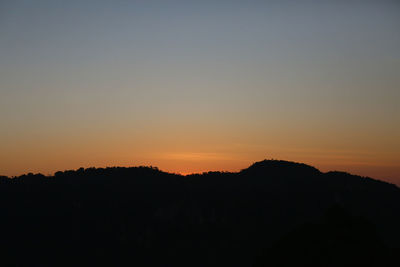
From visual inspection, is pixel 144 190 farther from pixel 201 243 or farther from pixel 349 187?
pixel 349 187

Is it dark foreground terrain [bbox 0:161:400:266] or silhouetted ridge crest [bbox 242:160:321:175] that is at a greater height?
silhouetted ridge crest [bbox 242:160:321:175]

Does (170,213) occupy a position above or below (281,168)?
below

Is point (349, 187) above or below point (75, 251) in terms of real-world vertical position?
above

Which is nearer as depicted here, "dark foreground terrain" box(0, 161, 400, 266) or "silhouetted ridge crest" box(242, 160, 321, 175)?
"dark foreground terrain" box(0, 161, 400, 266)

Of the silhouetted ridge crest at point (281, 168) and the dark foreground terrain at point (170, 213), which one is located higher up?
the silhouetted ridge crest at point (281, 168)

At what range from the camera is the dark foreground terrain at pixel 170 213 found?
133 meters

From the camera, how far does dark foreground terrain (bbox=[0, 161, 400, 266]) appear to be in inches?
5236

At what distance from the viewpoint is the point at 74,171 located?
197500mm

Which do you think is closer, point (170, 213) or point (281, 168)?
point (170, 213)

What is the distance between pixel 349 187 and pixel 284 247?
128450mm

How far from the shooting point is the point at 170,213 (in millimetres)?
152625

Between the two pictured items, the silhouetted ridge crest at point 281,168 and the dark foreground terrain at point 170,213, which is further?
the silhouetted ridge crest at point 281,168

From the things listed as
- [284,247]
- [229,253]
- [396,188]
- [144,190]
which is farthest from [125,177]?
[284,247]

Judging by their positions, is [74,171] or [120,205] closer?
[120,205]
